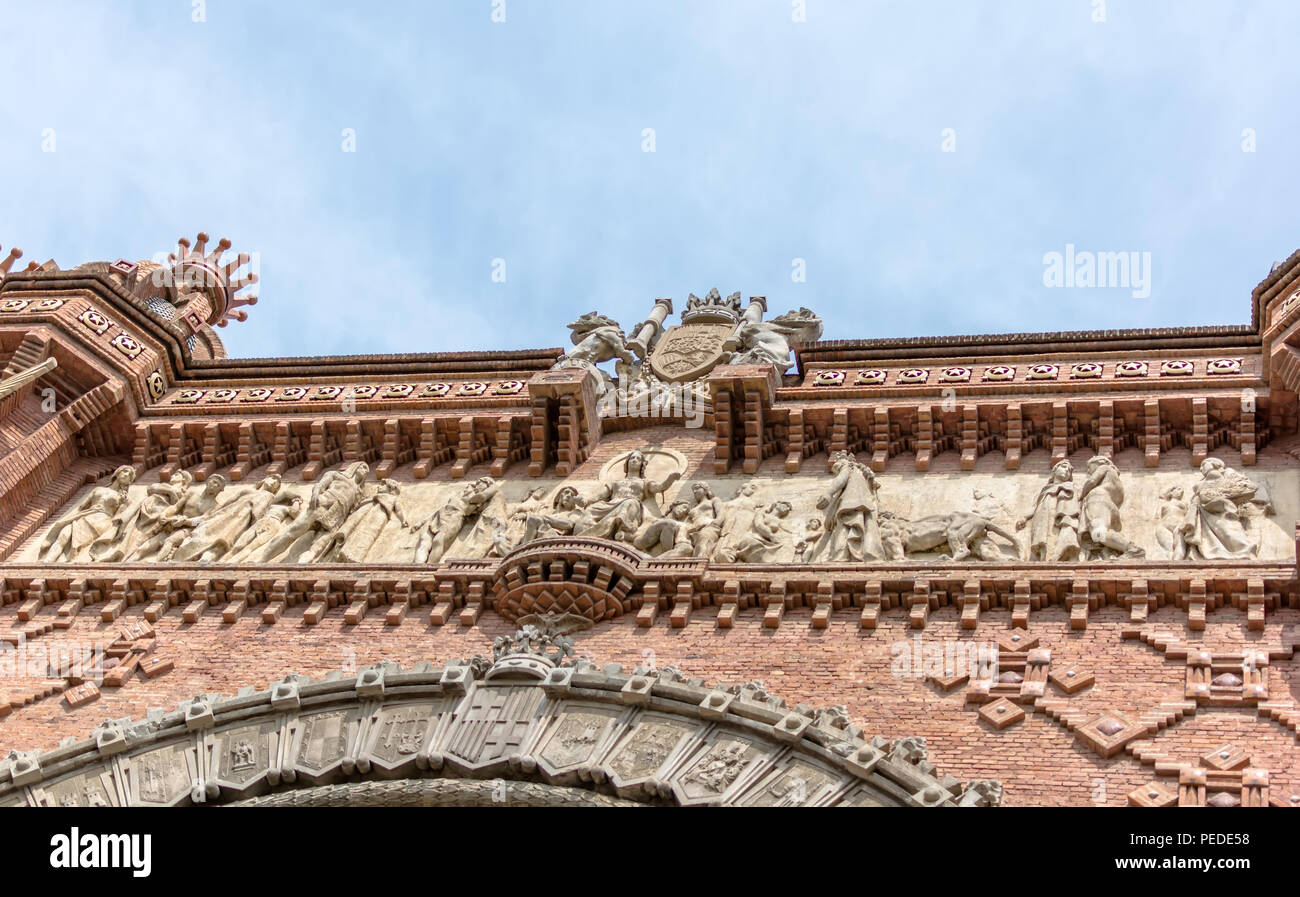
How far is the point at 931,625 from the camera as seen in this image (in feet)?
47.9

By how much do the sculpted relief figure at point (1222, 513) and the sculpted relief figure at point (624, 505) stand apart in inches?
178

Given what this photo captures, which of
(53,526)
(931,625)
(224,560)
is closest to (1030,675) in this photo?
(931,625)

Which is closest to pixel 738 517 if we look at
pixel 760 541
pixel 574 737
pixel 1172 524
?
pixel 760 541

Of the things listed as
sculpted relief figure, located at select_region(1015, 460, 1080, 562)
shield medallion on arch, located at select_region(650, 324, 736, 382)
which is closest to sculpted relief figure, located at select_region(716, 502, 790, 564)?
sculpted relief figure, located at select_region(1015, 460, 1080, 562)

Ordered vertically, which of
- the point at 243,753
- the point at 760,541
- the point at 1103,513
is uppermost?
the point at 1103,513

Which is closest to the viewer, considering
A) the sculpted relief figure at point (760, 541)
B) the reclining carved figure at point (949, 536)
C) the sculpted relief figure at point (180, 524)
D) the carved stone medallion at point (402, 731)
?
the carved stone medallion at point (402, 731)

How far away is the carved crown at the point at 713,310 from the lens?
19797 millimetres

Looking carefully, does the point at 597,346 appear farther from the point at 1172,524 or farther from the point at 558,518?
the point at 1172,524

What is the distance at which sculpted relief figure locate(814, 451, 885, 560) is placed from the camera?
15789mm

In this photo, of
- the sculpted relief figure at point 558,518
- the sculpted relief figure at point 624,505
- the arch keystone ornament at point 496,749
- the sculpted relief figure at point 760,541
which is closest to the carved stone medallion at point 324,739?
the arch keystone ornament at point 496,749

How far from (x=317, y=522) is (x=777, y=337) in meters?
4.87

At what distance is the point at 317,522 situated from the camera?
56.7 ft

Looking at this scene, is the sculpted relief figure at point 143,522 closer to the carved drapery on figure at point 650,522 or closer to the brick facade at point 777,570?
the carved drapery on figure at point 650,522

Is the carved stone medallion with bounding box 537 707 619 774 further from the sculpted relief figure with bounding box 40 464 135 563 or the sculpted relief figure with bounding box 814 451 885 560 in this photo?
the sculpted relief figure with bounding box 40 464 135 563
